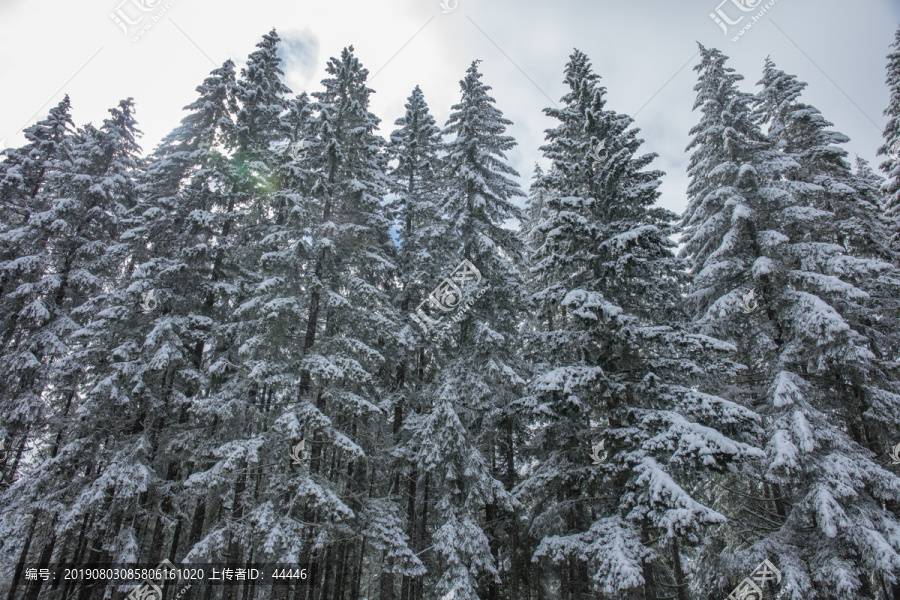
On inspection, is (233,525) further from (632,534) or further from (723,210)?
(723,210)

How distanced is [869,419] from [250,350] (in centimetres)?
1769

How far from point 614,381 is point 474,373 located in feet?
14.2

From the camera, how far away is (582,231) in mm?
11805

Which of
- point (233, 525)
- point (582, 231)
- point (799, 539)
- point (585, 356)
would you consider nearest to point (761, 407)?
point (799, 539)

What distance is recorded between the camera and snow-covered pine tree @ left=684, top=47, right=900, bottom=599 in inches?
387
